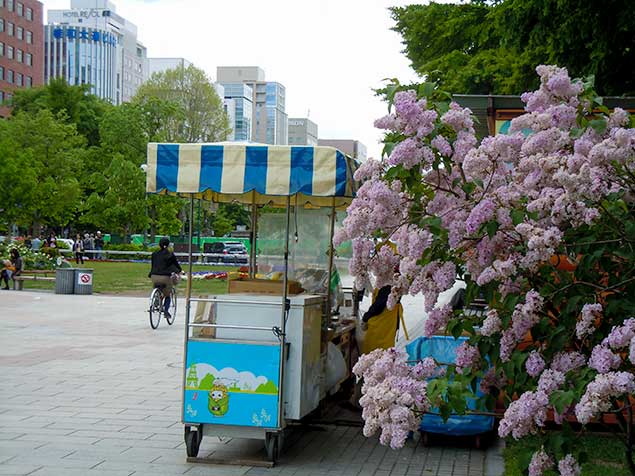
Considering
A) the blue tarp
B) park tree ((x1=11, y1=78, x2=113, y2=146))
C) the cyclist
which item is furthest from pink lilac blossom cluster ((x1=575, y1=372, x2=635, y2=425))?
park tree ((x1=11, y1=78, x2=113, y2=146))

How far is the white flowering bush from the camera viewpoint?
13.1ft

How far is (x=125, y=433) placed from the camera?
873 cm

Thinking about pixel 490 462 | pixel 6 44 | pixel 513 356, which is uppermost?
pixel 6 44

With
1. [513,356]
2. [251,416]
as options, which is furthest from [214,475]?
[513,356]

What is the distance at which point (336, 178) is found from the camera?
7.57 meters

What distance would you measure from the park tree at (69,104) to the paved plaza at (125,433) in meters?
69.3

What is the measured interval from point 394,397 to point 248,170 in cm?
372

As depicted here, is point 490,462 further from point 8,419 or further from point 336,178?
point 8,419

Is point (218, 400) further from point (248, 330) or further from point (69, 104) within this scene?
point (69, 104)

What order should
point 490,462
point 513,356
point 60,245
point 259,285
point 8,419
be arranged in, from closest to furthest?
point 513,356 → point 490,462 → point 259,285 → point 8,419 → point 60,245

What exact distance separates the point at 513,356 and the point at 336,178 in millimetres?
3567

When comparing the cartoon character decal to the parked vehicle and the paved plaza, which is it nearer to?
the paved plaza

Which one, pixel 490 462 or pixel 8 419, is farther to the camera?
pixel 8 419

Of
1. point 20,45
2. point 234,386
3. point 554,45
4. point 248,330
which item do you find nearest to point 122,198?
point 554,45
